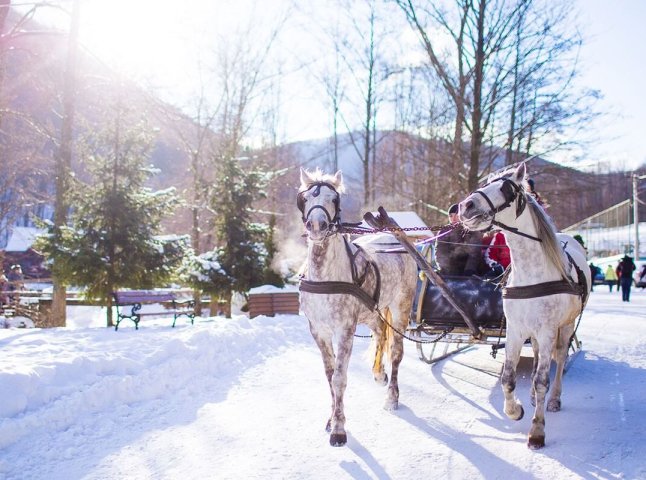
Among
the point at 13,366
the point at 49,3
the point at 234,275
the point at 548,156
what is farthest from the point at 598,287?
the point at 13,366

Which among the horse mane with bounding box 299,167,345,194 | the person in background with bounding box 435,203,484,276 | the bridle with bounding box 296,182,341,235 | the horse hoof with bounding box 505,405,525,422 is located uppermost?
the horse mane with bounding box 299,167,345,194

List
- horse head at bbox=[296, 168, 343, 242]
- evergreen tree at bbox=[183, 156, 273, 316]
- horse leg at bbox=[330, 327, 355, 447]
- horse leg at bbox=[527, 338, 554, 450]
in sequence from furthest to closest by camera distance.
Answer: evergreen tree at bbox=[183, 156, 273, 316] → horse leg at bbox=[330, 327, 355, 447] → horse head at bbox=[296, 168, 343, 242] → horse leg at bbox=[527, 338, 554, 450]

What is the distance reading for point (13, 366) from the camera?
5.71 meters

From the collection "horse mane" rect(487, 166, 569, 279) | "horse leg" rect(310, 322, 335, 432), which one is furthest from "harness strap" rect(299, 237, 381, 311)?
"horse mane" rect(487, 166, 569, 279)

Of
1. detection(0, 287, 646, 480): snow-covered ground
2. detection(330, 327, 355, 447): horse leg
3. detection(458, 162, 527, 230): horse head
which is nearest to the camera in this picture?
detection(0, 287, 646, 480): snow-covered ground

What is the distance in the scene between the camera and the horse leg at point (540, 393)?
448cm

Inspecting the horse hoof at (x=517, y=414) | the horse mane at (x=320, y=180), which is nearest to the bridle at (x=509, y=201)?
the horse mane at (x=320, y=180)

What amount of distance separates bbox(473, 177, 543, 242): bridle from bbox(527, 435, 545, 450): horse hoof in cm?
169

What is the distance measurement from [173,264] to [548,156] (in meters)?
11.4

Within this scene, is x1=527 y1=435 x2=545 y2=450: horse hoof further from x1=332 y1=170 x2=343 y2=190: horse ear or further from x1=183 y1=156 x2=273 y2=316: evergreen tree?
x1=183 y1=156 x2=273 y2=316: evergreen tree

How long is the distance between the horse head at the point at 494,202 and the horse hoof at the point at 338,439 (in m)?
2.13

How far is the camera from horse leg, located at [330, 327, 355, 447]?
15.4 feet

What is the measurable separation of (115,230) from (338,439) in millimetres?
9645

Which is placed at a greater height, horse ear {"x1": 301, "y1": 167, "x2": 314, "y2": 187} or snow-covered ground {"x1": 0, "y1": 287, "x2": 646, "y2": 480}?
horse ear {"x1": 301, "y1": 167, "x2": 314, "y2": 187}
